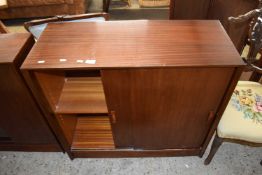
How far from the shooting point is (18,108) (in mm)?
1090

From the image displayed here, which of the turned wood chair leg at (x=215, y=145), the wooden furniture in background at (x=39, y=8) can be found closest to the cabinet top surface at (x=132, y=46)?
the turned wood chair leg at (x=215, y=145)

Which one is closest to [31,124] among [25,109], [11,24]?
[25,109]

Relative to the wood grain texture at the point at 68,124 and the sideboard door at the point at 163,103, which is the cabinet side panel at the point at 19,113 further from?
the sideboard door at the point at 163,103

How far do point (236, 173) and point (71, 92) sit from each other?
122 cm

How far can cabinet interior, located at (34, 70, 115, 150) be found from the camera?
3.53 feet

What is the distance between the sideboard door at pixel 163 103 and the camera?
85 centimetres

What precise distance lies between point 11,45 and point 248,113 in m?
1.30

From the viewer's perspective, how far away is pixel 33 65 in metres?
0.82

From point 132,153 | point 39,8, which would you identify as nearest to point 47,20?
point 132,153

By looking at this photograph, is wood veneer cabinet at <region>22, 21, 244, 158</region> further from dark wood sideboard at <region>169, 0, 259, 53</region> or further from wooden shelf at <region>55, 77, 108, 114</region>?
dark wood sideboard at <region>169, 0, 259, 53</region>

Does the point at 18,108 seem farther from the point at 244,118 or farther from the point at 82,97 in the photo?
the point at 244,118

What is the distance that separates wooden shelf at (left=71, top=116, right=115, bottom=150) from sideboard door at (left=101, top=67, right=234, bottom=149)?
128mm

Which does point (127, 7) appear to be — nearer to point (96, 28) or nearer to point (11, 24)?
point (11, 24)

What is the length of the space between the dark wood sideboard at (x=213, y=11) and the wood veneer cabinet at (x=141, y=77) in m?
0.71
